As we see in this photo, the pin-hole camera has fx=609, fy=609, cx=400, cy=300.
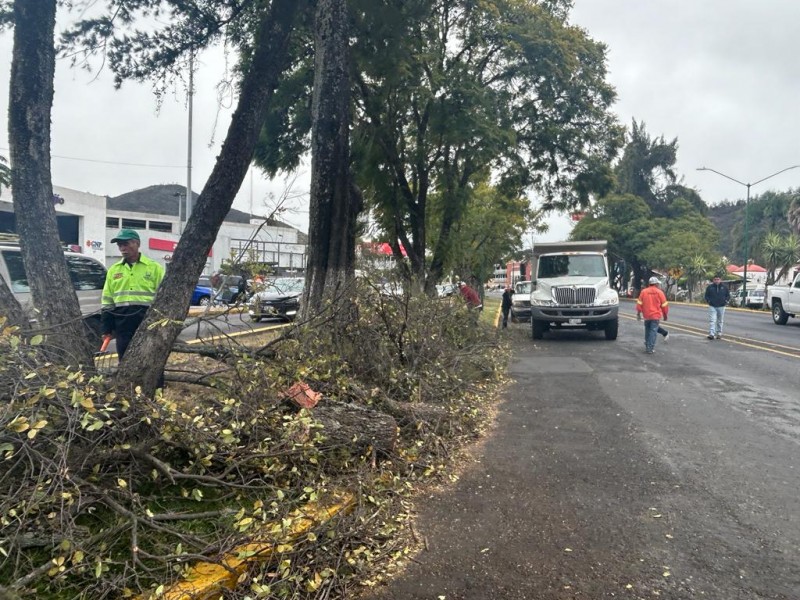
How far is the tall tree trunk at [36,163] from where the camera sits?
534 cm

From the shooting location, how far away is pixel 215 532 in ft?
11.3

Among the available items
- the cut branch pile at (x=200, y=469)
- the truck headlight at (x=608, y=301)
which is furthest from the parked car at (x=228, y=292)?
Answer: the truck headlight at (x=608, y=301)

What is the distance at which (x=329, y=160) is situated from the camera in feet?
26.7

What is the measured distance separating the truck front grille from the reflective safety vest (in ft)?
37.6

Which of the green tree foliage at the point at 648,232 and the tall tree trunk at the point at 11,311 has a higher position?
the green tree foliage at the point at 648,232

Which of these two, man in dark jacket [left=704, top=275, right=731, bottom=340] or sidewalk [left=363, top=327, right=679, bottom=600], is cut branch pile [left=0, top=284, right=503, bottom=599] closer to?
sidewalk [left=363, top=327, right=679, bottom=600]

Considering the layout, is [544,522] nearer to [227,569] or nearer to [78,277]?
[227,569]

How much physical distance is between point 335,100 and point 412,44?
403cm

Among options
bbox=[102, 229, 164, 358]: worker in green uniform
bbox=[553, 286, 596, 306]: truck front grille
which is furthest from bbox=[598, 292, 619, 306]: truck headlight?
bbox=[102, 229, 164, 358]: worker in green uniform

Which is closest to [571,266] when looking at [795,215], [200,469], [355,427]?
[355,427]

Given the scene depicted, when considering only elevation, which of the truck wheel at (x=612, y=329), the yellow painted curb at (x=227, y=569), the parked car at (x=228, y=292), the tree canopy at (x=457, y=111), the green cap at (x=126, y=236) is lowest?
the yellow painted curb at (x=227, y=569)

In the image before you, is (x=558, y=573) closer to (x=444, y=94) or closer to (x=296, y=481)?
(x=296, y=481)

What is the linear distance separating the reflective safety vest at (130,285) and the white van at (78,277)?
10.3 feet

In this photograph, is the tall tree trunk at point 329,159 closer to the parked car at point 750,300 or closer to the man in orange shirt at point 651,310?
the man in orange shirt at point 651,310
